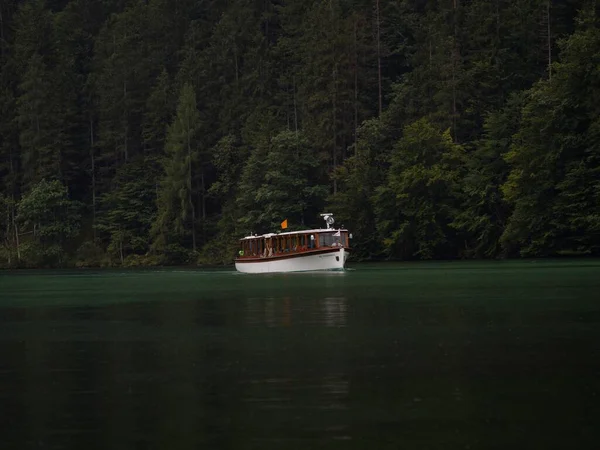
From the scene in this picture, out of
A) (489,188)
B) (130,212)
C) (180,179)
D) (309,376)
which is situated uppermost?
(180,179)

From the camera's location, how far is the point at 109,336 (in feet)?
112

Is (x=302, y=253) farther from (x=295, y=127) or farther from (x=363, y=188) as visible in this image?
(x=295, y=127)

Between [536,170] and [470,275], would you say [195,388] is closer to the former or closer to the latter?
[470,275]

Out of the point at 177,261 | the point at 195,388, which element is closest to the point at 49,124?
the point at 177,261

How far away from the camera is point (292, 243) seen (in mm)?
103562

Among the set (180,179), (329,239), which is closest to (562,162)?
(329,239)

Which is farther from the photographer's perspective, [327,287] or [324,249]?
[324,249]

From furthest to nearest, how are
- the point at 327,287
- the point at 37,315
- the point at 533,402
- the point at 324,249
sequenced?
the point at 324,249 → the point at 327,287 → the point at 37,315 → the point at 533,402

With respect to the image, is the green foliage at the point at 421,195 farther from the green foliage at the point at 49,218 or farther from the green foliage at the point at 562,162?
the green foliage at the point at 49,218

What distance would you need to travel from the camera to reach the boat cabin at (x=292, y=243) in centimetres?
9806

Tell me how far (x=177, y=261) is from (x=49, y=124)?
29.9 metres

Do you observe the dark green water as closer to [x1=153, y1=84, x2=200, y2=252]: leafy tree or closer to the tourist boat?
the tourist boat

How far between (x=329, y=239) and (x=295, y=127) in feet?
154

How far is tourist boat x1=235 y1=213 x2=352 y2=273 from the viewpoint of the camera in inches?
3752
